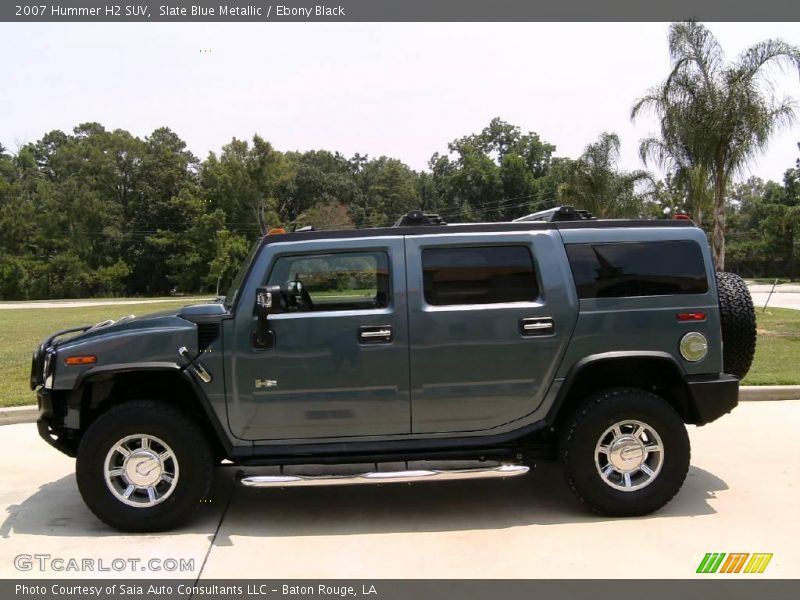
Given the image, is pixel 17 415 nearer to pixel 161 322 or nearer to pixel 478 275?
pixel 161 322

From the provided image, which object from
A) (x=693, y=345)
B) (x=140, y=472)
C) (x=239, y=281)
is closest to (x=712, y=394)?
(x=693, y=345)

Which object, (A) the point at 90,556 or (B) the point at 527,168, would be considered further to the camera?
(B) the point at 527,168

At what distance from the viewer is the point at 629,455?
4395 mm

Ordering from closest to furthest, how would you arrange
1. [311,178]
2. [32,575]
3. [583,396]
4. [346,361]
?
1. [32,575]
2. [346,361]
3. [583,396]
4. [311,178]

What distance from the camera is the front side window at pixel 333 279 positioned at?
442cm

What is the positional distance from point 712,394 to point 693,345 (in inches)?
14.1

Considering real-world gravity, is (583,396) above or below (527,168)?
below

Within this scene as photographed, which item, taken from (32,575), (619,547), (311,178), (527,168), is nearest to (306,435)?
(32,575)

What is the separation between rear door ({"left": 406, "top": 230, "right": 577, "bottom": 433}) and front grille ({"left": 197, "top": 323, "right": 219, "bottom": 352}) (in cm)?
128

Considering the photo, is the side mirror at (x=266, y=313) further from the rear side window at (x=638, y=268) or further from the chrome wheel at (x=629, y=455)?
the chrome wheel at (x=629, y=455)

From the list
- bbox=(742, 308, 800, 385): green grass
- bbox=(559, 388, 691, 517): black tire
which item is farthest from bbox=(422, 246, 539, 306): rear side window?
bbox=(742, 308, 800, 385): green grass

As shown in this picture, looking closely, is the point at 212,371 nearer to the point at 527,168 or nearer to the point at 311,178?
the point at 527,168

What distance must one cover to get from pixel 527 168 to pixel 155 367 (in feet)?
220

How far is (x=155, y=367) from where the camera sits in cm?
428
